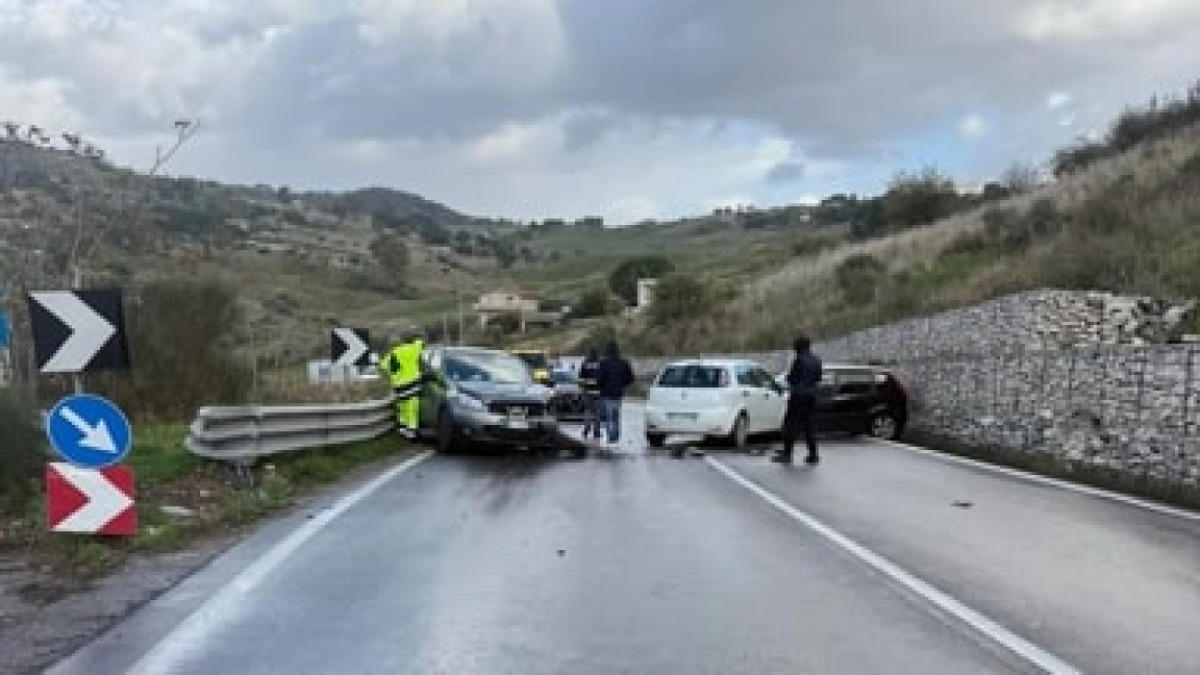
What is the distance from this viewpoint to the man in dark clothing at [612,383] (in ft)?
85.4

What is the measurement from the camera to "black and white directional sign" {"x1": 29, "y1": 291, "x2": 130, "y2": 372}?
11.7 metres

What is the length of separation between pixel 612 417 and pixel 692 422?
160cm

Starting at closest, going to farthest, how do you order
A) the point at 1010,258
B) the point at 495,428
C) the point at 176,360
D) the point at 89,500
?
the point at 89,500, the point at 495,428, the point at 176,360, the point at 1010,258

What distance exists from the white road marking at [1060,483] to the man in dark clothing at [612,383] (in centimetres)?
510

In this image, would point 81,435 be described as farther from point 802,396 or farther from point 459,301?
point 459,301

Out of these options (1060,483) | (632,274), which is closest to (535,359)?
(1060,483)

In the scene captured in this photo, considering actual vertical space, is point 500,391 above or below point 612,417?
above

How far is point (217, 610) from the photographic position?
8.73m

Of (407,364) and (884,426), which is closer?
(407,364)

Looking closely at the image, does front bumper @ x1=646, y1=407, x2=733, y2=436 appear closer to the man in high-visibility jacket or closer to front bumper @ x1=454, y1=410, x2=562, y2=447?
front bumper @ x1=454, y1=410, x2=562, y2=447

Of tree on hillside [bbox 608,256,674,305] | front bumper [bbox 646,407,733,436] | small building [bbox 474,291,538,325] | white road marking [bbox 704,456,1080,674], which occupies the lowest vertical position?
white road marking [bbox 704,456,1080,674]

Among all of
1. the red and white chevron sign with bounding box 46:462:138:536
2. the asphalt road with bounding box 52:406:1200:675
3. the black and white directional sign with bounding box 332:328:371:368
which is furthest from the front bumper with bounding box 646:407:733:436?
A: the red and white chevron sign with bounding box 46:462:138:536

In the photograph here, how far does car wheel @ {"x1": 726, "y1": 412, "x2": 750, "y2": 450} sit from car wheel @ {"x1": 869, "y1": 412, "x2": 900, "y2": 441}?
3.67 metres

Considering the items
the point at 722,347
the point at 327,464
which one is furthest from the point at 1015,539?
the point at 722,347
